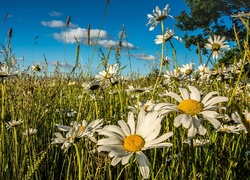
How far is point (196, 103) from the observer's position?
102 cm

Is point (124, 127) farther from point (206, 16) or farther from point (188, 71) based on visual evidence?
point (206, 16)

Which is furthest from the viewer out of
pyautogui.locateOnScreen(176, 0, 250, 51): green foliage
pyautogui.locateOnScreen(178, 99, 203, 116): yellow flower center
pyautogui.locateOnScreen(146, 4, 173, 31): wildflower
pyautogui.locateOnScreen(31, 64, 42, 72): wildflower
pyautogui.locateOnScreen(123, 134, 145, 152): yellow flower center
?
pyautogui.locateOnScreen(176, 0, 250, 51): green foliage

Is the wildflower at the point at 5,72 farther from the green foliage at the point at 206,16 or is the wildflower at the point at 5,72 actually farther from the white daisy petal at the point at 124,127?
the green foliage at the point at 206,16

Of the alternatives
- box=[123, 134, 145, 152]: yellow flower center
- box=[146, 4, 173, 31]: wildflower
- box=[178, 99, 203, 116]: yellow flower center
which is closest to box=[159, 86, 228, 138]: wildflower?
Answer: box=[178, 99, 203, 116]: yellow flower center

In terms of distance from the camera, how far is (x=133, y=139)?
0.89 m

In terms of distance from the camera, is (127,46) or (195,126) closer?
(195,126)

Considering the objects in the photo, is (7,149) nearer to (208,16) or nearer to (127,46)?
(127,46)

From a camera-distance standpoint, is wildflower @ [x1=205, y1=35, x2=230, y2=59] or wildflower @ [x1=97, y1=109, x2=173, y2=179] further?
wildflower @ [x1=205, y1=35, x2=230, y2=59]

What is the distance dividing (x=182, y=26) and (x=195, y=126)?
84.1 feet

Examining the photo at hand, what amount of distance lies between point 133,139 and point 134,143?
0.03m

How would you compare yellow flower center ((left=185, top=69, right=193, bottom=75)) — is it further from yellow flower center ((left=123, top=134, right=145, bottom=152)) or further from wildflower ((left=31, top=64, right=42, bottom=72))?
wildflower ((left=31, top=64, right=42, bottom=72))

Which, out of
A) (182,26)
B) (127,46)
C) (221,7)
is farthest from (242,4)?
(127,46)

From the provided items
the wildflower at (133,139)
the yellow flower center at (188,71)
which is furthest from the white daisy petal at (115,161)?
the yellow flower center at (188,71)

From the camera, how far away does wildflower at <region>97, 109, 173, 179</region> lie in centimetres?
81
